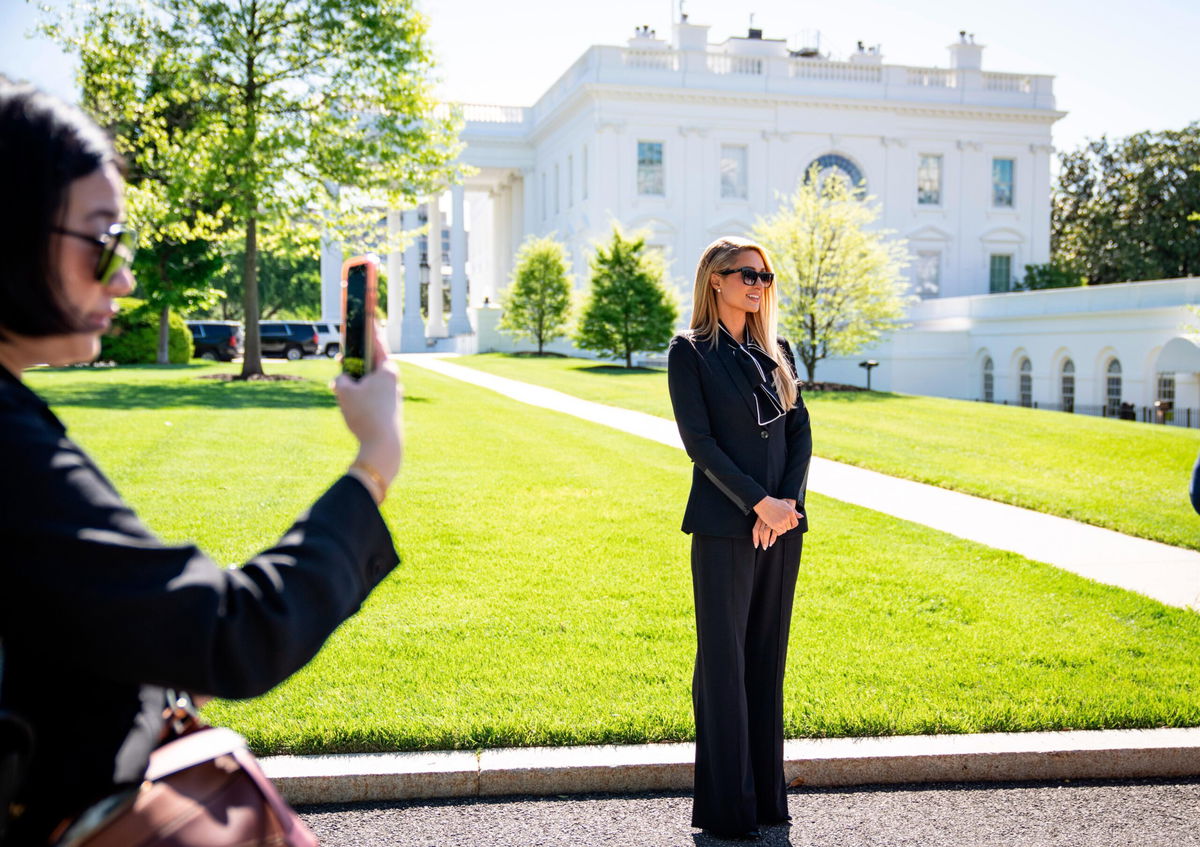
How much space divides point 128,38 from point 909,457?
20259mm

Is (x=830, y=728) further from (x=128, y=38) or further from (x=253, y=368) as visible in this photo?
(x=128, y=38)

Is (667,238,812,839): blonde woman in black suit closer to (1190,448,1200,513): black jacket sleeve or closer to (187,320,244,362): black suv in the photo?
(1190,448,1200,513): black jacket sleeve

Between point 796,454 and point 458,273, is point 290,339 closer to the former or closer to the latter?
point 458,273

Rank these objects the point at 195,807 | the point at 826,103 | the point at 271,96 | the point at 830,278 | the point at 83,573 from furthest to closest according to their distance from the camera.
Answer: the point at 826,103
the point at 830,278
the point at 271,96
the point at 195,807
the point at 83,573

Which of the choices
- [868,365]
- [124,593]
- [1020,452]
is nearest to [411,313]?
[868,365]

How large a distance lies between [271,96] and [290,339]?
75.8 ft

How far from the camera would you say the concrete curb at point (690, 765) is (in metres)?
4.43

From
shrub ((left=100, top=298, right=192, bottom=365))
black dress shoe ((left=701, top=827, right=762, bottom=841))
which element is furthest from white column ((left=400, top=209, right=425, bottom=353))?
black dress shoe ((left=701, top=827, right=762, bottom=841))

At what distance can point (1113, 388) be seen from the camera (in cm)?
3312

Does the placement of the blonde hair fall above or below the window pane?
below

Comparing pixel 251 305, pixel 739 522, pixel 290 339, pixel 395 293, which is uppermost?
pixel 395 293

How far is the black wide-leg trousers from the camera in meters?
3.94

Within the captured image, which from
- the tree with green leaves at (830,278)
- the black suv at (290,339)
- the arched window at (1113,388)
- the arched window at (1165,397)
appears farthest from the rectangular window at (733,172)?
the arched window at (1165,397)

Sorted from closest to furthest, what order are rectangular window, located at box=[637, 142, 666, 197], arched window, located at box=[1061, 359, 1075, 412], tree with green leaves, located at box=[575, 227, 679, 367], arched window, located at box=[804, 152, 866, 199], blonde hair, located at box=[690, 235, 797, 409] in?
blonde hair, located at box=[690, 235, 797, 409] → arched window, located at box=[1061, 359, 1075, 412] → tree with green leaves, located at box=[575, 227, 679, 367] → rectangular window, located at box=[637, 142, 666, 197] → arched window, located at box=[804, 152, 866, 199]
